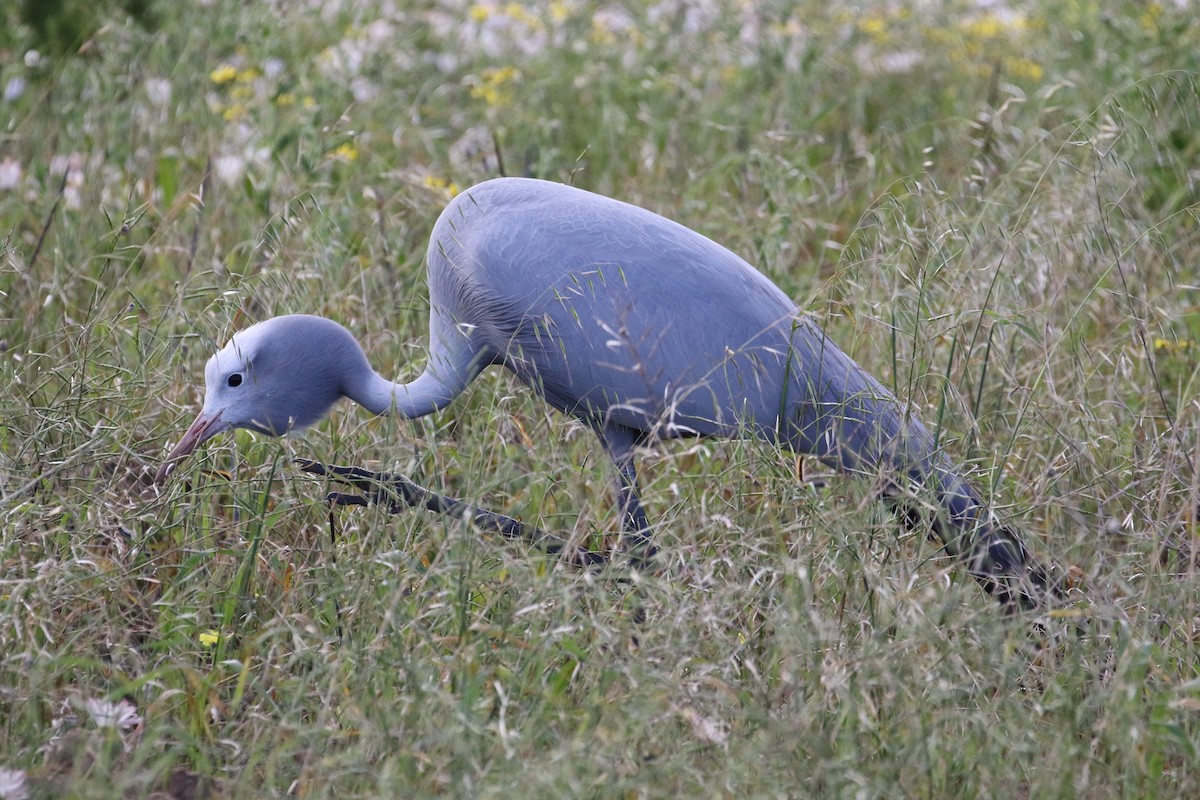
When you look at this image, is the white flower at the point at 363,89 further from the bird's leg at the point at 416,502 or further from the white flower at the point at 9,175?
the bird's leg at the point at 416,502

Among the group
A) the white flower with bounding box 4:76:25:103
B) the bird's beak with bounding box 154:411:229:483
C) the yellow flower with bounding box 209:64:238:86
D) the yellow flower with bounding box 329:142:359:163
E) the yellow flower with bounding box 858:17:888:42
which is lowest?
the yellow flower with bounding box 858:17:888:42

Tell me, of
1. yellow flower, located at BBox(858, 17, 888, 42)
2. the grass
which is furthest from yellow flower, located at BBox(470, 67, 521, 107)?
yellow flower, located at BBox(858, 17, 888, 42)

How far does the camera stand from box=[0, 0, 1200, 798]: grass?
2045mm

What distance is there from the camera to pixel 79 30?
5195 millimetres

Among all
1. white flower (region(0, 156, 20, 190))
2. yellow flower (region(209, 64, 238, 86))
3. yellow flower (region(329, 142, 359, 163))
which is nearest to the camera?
yellow flower (region(329, 142, 359, 163))

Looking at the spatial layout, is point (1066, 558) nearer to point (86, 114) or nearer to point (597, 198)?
point (597, 198)

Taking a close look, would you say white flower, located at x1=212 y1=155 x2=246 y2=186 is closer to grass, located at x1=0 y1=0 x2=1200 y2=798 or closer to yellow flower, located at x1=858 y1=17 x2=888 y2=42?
grass, located at x1=0 y1=0 x2=1200 y2=798

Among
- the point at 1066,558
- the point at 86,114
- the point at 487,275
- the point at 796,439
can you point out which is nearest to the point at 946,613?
the point at 1066,558

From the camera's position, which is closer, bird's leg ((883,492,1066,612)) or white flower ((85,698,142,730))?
white flower ((85,698,142,730))

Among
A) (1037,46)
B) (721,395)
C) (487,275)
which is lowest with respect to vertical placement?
(1037,46)

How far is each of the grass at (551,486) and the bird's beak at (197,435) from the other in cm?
7

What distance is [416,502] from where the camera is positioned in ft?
8.66

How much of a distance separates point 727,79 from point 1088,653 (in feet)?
11.2

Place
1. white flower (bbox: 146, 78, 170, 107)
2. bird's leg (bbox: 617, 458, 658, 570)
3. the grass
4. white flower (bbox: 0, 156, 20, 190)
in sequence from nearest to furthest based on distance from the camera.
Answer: the grass < bird's leg (bbox: 617, 458, 658, 570) < white flower (bbox: 0, 156, 20, 190) < white flower (bbox: 146, 78, 170, 107)
